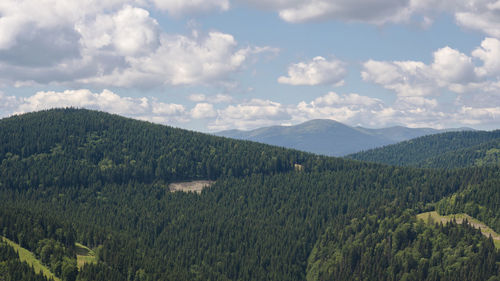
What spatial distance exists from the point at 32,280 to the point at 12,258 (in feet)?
58.8

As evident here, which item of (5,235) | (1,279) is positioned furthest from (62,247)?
(1,279)

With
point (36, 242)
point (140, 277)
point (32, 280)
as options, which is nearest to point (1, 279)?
point (32, 280)

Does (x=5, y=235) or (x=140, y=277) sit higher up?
(x=5, y=235)

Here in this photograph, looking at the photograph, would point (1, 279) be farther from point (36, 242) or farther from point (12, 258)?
point (36, 242)

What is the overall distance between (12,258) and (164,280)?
5818 cm

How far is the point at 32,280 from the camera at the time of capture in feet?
513

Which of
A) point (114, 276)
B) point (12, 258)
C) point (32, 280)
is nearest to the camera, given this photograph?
point (32, 280)

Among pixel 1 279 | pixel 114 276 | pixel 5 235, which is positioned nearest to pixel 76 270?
pixel 114 276

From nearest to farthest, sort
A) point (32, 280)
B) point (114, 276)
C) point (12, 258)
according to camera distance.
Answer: point (32, 280), point (12, 258), point (114, 276)

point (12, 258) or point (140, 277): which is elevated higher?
point (12, 258)

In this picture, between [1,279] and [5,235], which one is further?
[5,235]

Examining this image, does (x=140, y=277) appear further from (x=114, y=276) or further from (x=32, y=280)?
(x=32, y=280)

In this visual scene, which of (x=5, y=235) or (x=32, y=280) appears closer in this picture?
(x=32, y=280)

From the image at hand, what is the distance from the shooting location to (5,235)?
19662cm
